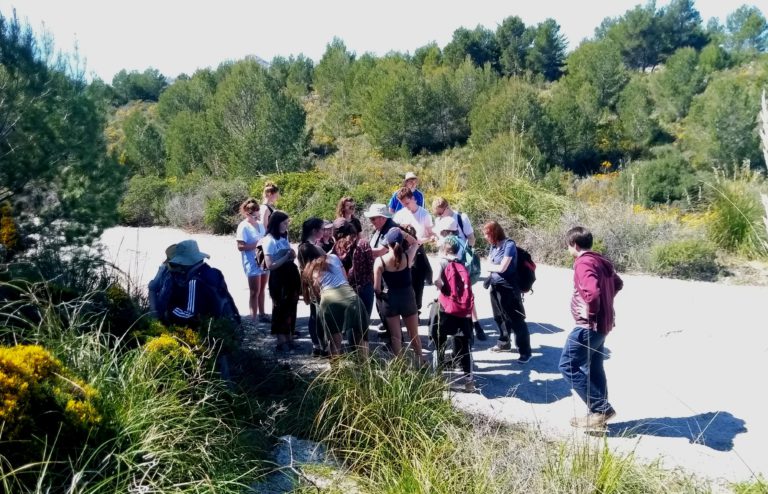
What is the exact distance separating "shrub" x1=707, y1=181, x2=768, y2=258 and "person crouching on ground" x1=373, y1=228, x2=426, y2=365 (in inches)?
285

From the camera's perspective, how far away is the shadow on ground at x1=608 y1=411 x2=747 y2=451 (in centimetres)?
521

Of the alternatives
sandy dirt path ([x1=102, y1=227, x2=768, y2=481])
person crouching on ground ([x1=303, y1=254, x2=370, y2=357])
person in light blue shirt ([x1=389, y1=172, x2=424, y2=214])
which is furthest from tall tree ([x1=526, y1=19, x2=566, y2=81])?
person crouching on ground ([x1=303, y1=254, x2=370, y2=357])

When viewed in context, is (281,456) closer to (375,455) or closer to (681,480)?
(375,455)

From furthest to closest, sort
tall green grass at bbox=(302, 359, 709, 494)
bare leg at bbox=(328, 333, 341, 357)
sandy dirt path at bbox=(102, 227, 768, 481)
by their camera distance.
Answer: bare leg at bbox=(328, 333, 341, 357), sandy dirt path at bbox=(102, 227, 768, 481), tall green grass at bbox=(302, 359, 709, 494)

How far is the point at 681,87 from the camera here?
40.5 meters

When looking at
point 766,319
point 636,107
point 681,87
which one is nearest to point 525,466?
point 766,319

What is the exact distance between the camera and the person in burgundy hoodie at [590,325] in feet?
17.3

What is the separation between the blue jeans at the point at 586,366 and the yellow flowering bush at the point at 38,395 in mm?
3516

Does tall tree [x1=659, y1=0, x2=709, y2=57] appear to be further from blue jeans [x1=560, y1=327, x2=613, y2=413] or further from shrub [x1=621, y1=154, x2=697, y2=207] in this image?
blue jeans [x1=560, y1=327, x2=613, y2=413]

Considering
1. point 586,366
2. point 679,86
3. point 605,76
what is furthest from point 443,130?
point 586,366

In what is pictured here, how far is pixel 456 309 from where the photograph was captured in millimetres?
6000

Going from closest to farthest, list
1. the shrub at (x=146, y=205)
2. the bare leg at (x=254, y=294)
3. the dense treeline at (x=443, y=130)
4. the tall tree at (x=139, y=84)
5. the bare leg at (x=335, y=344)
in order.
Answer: the bare leg at (x=335, y=344)
the bare leg at (x=254, y=294)
the dense treeline at (x=443, y=130)
the shrub at (x=146, y=205)
the tall tree at (x=139, y=84)

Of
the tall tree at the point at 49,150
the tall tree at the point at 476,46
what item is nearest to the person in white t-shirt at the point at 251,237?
the tall tree at the point at 49,150

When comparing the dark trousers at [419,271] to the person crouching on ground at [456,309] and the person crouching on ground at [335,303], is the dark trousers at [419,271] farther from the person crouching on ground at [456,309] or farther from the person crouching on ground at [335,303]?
the person crouching on ground at [335,303]
